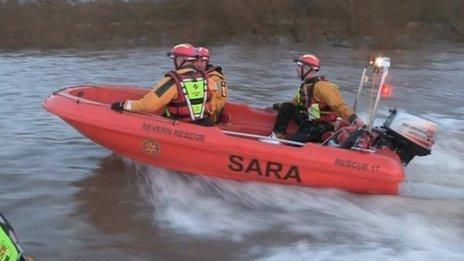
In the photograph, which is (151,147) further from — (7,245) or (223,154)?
(7,245)

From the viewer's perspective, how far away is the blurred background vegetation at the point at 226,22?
2042cm

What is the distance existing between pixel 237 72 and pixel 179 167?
27.9ft

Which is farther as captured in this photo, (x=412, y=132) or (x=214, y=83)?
(x=214, y=83)

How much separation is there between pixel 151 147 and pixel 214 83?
3.07ft

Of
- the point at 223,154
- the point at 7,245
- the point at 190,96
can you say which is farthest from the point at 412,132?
the point at 7,245

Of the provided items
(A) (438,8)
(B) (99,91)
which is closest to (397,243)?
(B) (99,91)

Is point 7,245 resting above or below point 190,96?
below

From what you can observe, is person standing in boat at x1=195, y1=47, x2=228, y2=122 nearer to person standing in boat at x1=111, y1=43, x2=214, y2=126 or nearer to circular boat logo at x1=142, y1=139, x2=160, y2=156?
person standing in boat at x1=111, y1=43, x2=214, y2=126

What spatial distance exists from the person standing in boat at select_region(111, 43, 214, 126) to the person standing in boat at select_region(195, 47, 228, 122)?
117 mm

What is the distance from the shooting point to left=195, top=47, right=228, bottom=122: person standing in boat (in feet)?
20.5

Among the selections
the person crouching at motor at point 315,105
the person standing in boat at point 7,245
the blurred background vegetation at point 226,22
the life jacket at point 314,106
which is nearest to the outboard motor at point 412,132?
the person crouching at motor at point 315,105

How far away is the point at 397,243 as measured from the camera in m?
4.99

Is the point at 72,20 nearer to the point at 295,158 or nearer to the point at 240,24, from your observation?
the point at 240,24

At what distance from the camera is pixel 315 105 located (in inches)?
249
